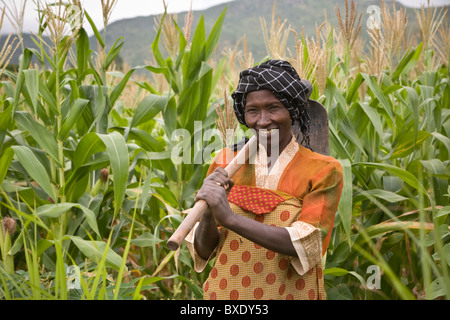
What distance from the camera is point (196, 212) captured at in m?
1.16

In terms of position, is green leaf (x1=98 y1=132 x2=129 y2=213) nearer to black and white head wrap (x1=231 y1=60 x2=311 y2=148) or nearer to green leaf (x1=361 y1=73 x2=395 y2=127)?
black and white head wrap (x1=231 y1=60 x2=311 y2=148)

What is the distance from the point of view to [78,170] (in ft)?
7.69

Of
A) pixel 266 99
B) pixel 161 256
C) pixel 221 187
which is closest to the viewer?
pixel 221 187

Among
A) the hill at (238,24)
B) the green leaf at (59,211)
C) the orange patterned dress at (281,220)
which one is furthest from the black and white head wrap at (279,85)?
the hill at (238,24)

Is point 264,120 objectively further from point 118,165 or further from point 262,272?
point 118,165

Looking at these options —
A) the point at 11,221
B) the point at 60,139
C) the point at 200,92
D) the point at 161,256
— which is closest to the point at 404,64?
the point at 200,92

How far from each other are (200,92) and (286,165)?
1.37 metres

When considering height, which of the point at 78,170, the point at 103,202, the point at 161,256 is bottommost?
the point at 161,256

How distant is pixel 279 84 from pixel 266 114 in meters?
0.09

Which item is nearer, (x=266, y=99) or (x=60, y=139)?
(x=266, y=99)

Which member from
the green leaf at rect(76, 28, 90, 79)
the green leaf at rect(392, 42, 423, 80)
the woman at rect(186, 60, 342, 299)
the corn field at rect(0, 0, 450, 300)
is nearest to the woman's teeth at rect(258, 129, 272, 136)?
the woman at rect(186, 60, 342, 299)

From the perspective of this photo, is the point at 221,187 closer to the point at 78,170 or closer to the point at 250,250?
the point at 250,250

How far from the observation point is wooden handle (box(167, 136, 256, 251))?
1.04m

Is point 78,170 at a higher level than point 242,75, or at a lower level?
lower
